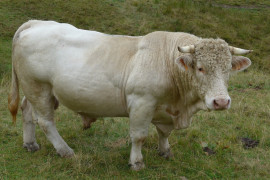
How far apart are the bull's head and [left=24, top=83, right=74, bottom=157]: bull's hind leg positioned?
210 cm

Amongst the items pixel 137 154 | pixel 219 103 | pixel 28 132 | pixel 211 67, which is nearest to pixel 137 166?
pixel 137 154

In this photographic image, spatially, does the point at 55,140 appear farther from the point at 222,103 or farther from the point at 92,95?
the point at 222,103

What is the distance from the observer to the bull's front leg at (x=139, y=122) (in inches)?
191

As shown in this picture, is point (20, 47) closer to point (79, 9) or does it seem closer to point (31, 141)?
point (31, 141)

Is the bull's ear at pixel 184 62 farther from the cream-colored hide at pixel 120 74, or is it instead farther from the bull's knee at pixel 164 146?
the bull's knee at pixel 164 146

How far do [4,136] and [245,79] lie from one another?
6.65 m

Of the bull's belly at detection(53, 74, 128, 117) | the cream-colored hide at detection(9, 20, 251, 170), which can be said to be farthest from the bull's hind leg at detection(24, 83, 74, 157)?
the bull's belly at detection(53, 74, 128, 117)

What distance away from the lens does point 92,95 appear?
497cm

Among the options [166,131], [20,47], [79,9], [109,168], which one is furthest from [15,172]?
[79,9]

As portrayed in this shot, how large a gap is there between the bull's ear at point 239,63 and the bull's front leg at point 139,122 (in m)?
1.18

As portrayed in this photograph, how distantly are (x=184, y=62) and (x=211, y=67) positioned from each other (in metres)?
0.36

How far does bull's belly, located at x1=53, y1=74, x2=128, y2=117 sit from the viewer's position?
4.94m

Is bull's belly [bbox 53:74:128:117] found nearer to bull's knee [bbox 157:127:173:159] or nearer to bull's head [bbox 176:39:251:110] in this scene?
bull's knee [bbox 157:127:173:159]

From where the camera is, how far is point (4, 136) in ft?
20.2
